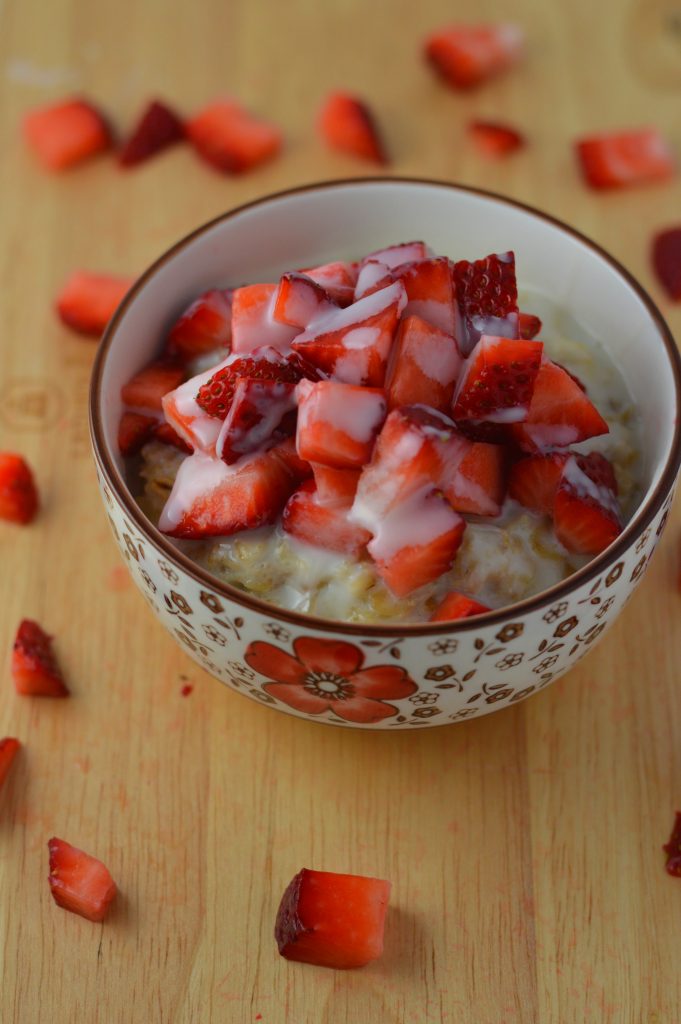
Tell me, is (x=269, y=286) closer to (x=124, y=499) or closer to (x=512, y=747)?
(x=124, y=499)

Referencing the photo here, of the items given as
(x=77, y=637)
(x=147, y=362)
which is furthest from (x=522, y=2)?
(x=77, y=637)

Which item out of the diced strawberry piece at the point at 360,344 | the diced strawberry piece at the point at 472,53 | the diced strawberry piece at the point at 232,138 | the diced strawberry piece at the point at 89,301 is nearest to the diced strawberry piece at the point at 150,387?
the diced strawberry piece at the point at 360,344

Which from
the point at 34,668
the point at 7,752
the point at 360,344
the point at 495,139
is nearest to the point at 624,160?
the point at 495,139

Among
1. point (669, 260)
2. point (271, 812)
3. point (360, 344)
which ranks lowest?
point (271, 812)

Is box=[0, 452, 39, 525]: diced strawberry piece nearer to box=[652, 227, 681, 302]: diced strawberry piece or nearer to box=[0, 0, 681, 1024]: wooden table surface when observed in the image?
box=[0, 0, 681, 1024]: wooden table surface

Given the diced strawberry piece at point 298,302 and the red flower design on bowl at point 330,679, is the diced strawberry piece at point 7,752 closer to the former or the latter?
the red flower design on bowl at point 330,679

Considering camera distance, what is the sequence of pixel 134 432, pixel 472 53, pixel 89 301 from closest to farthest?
pixel 134 432 → pixel 89 301 → pixel 472 53

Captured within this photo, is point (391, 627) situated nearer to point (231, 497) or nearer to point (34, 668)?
point (231, 497)
